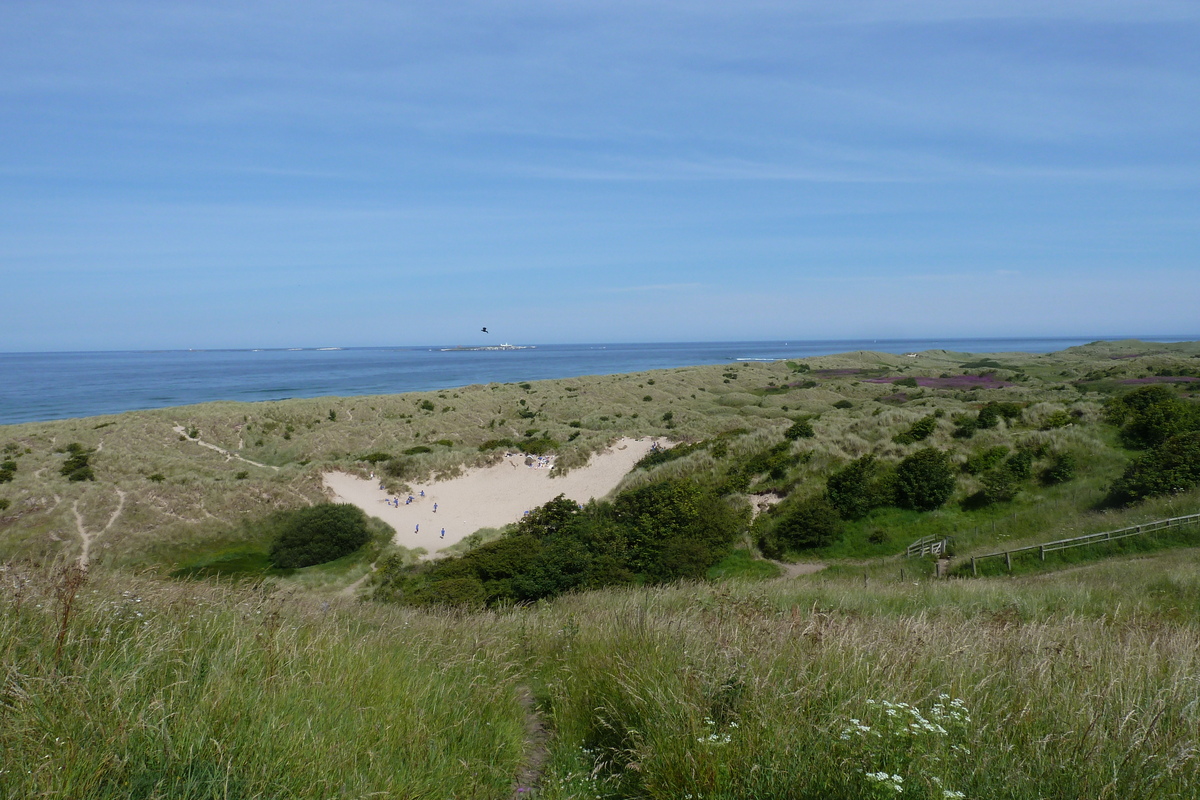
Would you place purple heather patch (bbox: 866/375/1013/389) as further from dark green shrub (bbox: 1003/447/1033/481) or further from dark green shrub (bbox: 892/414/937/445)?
dark green shrub (bbox: 1003/447/1033/481)

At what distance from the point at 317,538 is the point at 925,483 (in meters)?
21.5

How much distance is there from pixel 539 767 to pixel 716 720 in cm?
142

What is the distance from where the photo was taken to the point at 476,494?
32250 millimetres

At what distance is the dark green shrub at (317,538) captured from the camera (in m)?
24.1

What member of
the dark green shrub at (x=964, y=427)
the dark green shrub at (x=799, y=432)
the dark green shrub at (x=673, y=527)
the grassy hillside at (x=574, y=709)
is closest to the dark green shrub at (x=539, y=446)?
the dark green shrub at (x=673, y=527)

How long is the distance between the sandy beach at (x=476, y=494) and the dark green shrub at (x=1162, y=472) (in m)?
19.8

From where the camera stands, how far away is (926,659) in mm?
4730

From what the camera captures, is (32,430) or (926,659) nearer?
(926,659)

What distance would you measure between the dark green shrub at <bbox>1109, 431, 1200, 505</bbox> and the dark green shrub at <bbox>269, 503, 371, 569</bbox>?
84.2ft

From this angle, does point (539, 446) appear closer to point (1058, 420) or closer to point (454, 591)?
point (454, 591)

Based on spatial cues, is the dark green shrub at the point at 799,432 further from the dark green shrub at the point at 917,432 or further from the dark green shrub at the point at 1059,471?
the dark green shrub at the point at 1059,471

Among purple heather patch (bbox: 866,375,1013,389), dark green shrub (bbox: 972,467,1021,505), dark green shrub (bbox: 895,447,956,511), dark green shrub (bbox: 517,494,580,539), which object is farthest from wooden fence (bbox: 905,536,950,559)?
purple heather patch (bbox: 866,375,1013,389)

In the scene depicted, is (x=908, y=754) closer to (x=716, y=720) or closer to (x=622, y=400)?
(x=716, y=720)

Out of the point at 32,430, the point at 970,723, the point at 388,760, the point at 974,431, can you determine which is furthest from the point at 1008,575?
the point at 32,430
